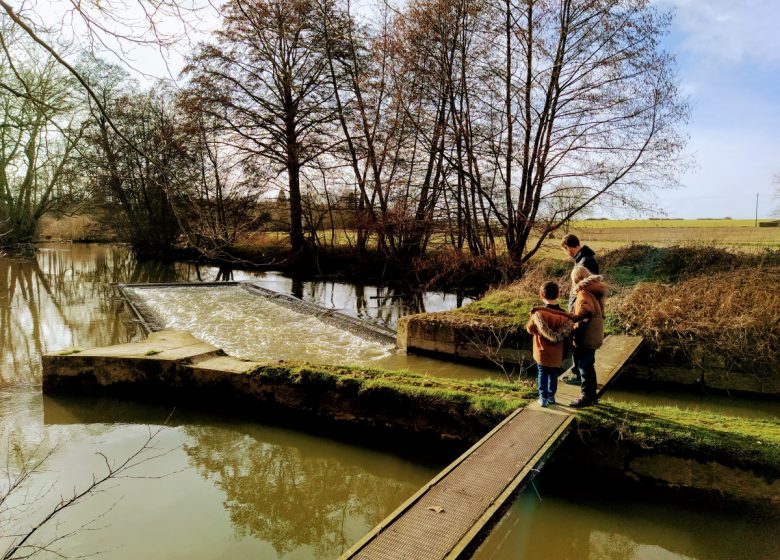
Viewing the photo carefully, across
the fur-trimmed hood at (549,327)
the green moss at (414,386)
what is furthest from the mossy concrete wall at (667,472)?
the fur-trimmed hood at (549,327)

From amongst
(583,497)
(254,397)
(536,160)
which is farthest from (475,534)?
(536,160)

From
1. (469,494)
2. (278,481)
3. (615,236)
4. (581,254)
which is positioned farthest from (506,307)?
(615,236)

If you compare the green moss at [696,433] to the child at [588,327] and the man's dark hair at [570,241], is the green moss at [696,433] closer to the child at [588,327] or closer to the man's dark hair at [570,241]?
the child at [588,327]

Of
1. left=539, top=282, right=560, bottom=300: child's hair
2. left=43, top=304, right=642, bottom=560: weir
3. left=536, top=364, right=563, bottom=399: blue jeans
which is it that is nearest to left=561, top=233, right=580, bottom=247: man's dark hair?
left=539, top=282, right=560, bottom=300: child's hair

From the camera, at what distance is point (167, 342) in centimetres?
862

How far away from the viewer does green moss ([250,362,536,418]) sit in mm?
5488

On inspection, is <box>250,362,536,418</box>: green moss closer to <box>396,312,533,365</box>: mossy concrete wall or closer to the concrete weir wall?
the concrete weir wall

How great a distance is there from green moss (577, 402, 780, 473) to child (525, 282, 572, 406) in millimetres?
512

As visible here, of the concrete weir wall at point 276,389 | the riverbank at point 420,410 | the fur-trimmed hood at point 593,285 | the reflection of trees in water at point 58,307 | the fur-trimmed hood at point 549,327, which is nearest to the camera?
the riverbank at point 420,410

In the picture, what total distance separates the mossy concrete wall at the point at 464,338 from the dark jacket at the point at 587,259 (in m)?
3.21

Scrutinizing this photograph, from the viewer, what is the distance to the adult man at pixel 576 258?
212 inches

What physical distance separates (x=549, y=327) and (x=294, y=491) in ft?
10.1

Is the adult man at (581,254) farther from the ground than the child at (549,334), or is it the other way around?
the adult man at (581,254)

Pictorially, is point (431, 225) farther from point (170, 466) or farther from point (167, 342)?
point (170, 466)
